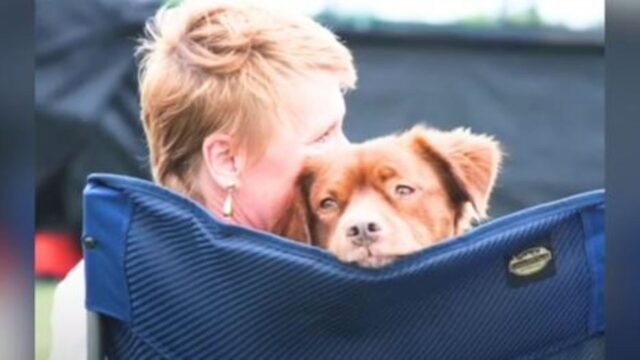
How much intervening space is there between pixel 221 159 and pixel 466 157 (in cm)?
34

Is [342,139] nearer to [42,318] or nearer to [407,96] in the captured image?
[407,96]

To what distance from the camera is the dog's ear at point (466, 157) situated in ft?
5.42

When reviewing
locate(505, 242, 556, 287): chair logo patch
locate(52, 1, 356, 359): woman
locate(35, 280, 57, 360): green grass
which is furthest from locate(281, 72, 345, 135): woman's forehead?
locate(35, 280, 57, 360): green grass

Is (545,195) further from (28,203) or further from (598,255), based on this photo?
(28,203)

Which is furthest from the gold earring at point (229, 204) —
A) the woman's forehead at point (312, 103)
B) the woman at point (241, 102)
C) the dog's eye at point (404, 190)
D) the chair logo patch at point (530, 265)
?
the chair logo patch at point (530, 265)

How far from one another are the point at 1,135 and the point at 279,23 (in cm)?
43

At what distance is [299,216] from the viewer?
1657 mm

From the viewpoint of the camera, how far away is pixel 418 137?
1.68 m

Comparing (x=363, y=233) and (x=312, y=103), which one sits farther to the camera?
(x=312, y=103)

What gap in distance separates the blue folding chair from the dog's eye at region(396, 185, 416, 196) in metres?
0.11

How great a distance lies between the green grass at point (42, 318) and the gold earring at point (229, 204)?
290 mm

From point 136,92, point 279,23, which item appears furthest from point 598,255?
point 136,92

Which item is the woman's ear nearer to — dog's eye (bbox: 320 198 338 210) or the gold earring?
the gold earring

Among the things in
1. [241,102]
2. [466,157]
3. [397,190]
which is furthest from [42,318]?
[466,157]
